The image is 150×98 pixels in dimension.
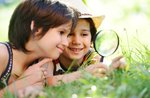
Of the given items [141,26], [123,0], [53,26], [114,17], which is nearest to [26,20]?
[53,26]

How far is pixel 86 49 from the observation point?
16.6 feet

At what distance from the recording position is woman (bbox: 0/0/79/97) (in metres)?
4.46

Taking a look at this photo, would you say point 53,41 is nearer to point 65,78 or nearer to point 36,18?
point 36,18

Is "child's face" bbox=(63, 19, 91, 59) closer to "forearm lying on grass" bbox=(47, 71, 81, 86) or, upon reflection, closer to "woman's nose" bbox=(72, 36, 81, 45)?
"woman's nose" bbox=(72, 36, 81, 45)

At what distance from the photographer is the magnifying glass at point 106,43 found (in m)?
4.36

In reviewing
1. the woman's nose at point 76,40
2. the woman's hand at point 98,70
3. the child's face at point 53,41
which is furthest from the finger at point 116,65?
the woman's nose at point 76,40

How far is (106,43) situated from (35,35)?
0.59 meters

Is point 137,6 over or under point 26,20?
under

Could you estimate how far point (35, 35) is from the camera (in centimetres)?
452

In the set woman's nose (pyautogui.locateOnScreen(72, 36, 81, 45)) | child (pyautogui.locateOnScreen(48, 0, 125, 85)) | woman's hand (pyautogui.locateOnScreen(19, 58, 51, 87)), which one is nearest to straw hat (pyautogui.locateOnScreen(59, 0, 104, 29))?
child (pyautogui.locateOnScreen(48, 0, 125, 85))

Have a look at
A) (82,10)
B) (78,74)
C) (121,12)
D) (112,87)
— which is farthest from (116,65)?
(121,12)

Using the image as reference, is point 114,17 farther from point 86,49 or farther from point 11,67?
point 11,67

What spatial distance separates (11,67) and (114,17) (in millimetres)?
7034

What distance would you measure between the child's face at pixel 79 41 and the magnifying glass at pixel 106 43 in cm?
36
